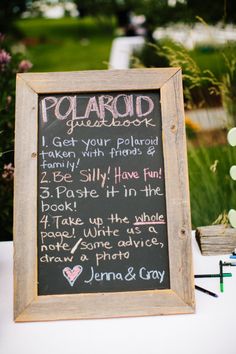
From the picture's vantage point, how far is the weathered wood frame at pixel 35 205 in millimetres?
1066

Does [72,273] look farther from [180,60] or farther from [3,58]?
[3,58]

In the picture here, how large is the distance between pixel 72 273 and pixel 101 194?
200 mm

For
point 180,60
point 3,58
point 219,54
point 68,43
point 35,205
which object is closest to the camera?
point 35,205

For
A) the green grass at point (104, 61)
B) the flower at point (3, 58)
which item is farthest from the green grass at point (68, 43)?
the flower at point (3, 58)

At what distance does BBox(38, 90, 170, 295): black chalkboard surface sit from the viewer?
110cm

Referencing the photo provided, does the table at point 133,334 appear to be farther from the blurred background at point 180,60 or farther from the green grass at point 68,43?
the green grass at point 68,43

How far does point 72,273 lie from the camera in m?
1.10

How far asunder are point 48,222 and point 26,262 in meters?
0.11

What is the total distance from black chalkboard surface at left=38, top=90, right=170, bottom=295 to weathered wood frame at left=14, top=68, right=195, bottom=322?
0.06 ft

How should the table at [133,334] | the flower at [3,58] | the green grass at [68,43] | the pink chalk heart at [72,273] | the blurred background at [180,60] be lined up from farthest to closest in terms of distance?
the green grass at [68,43] → the flower at [3,58] → the blurred background at [180,60] → the pink chalk heart at [72,273] → the table at [133,334]

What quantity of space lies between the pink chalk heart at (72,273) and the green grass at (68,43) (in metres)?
8.09

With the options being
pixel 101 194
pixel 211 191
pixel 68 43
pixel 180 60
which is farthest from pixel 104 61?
pixel 68 43

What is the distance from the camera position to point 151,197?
1.13 metres

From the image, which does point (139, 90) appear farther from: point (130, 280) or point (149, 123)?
point (130, 280)
